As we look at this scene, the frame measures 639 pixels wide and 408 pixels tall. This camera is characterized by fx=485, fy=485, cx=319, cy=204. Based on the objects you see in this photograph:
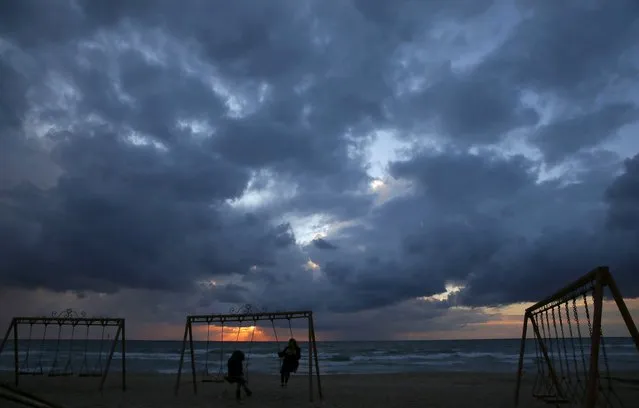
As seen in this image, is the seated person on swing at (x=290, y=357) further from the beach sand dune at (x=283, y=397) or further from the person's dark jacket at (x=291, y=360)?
the beach sand dune at (x=283, y=397)

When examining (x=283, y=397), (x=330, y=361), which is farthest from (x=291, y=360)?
(x=330, y=361)

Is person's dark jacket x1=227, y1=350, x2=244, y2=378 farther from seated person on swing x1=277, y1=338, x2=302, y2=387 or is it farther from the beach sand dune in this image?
seated person on swing x1=277, y1=338, x2=302, y2=387

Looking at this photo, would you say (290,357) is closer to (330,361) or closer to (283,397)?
(283,397)

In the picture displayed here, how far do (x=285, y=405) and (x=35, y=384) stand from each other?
11648 mm

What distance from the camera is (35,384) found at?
19.5 m

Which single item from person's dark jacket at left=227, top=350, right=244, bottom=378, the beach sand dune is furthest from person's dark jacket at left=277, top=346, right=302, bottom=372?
person's dark jacket at left=227, top=350, right=244, bottom=378

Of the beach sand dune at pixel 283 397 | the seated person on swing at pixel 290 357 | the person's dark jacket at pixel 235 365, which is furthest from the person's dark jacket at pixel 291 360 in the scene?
the person's dark jacket at pixel 235 365

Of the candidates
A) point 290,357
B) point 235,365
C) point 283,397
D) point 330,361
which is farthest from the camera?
point 330,361

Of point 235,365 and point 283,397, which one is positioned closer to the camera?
point 235,365

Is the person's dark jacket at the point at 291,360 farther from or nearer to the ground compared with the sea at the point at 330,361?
farther from the ground

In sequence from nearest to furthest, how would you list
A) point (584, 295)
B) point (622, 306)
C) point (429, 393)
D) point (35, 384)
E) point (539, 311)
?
point (622, 306), point (584, 295), point (539, 311), point (429, 393), point (35, 384)

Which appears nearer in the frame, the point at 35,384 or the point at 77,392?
the point at 77,392

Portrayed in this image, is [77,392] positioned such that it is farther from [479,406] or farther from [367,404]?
[479,406]

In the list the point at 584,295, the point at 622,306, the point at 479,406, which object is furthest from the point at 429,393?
the point at 622,306
